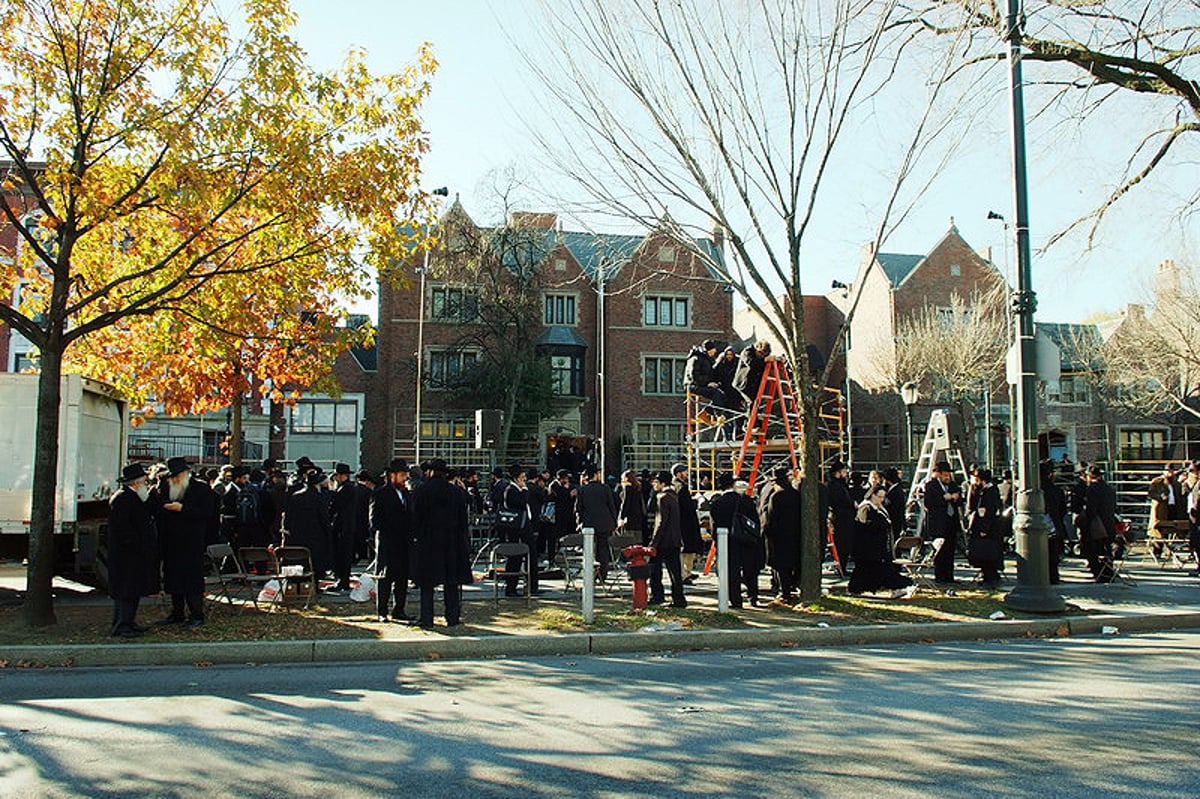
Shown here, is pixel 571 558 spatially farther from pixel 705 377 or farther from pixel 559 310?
pixel 559 310

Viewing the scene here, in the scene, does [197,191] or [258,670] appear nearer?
[258,670]

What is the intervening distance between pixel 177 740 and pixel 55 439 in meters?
5.79

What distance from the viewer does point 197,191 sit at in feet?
36.9

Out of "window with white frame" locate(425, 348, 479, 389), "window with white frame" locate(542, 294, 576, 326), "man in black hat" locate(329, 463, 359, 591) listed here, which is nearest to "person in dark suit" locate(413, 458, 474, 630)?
"man in black hat" locate(329, 463, 359, 591)

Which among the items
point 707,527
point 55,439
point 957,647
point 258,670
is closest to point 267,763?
point 258,670

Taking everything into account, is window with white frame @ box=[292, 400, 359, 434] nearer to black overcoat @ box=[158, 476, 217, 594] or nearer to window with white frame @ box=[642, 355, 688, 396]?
window with white frame @ box=[642, 355, 688, 396]

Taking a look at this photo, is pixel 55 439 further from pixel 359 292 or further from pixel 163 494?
pixel 359 292

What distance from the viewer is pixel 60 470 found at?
1277 cm

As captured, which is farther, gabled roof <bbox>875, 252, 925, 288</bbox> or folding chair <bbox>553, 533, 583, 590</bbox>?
gabled roof <bbox>875, 252, 925, 288</bbox>

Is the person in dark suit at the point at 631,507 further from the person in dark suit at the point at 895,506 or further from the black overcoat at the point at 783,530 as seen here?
the person in dark suit at the point at 895,506

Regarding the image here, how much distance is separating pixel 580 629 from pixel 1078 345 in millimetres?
39237

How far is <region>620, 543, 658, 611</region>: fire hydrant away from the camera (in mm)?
11711

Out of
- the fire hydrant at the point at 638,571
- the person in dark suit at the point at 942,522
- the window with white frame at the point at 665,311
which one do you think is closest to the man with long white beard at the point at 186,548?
the fire hydrant at the point at 638,571

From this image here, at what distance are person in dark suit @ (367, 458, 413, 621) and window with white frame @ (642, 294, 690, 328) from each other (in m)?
29.9
